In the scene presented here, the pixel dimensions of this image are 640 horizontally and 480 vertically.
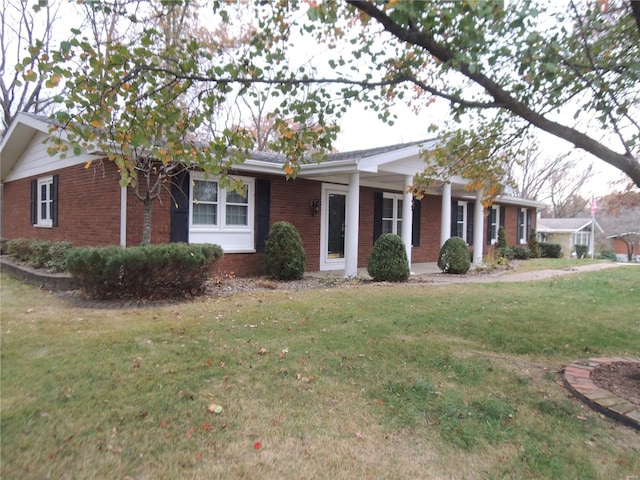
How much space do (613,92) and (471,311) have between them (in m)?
3.46

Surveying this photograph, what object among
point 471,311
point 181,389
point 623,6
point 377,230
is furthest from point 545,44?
point 377,230

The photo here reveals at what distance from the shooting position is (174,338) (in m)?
4.71

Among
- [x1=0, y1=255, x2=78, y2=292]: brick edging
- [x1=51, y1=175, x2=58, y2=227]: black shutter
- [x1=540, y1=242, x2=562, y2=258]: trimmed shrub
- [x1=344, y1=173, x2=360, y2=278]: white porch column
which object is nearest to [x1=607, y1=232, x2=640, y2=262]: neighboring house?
[x1=540, y1=242, x2=562, y2=258]: trimmed shrub

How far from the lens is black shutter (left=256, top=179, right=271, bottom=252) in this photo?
34.2ft

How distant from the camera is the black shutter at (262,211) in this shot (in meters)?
10.4

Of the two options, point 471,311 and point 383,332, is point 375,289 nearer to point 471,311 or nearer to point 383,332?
point 471,311

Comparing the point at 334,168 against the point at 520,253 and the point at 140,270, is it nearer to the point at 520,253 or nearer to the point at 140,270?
the point at 140,270

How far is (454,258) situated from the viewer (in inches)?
462

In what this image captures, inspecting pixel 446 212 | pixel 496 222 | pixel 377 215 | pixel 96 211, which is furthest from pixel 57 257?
pixel 496 222

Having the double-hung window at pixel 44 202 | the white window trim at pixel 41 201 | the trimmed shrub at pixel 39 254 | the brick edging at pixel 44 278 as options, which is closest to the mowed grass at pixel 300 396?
the brick edging at pixel 44 278

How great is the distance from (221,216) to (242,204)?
0.64m

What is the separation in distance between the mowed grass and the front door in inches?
239

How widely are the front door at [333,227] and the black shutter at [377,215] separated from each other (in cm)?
138

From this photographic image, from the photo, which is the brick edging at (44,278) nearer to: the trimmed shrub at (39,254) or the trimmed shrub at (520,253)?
the trimmed shrub at (39,254)
